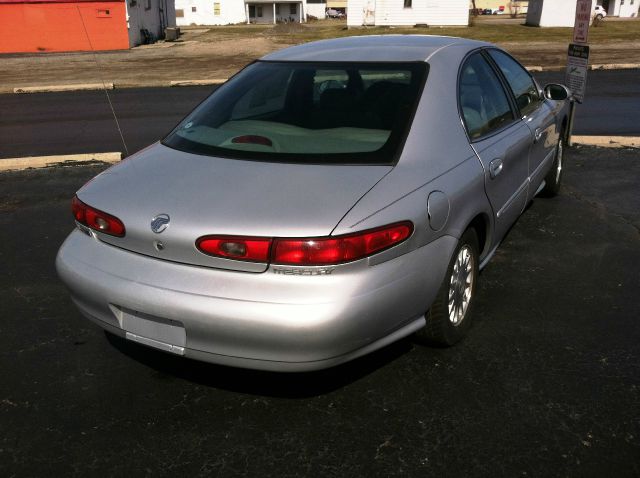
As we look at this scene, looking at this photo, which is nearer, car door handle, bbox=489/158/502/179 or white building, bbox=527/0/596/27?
car door handle, bbox=489/158/502/179

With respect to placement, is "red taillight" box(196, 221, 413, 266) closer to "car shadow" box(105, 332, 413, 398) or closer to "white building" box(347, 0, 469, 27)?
"car shadow" box(105, 332, 413, 398)

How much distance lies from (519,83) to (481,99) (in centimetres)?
110

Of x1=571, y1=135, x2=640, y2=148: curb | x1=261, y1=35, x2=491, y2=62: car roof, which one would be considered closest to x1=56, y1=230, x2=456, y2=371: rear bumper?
x1=261, y1=35, x2=491, y2=62: car roof

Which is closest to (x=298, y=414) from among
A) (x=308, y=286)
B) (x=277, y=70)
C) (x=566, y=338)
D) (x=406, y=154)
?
(x=308, y=286)

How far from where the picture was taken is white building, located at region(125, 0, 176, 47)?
3497cm

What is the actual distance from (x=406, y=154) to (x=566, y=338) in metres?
1.53

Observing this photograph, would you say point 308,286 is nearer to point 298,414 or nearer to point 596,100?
point 298,414

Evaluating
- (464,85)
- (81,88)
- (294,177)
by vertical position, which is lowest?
(81,88)

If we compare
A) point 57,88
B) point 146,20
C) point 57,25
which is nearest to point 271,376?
point 57,88

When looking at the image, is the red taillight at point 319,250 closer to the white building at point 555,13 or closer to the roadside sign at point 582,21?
the roadside sign at point 582,21

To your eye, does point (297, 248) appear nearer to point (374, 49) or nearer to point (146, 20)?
point (374, 49)

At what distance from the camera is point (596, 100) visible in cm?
1316

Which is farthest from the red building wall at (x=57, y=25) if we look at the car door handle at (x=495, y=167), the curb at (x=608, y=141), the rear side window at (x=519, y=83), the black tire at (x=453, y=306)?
the black tire at (x=453, y=306)

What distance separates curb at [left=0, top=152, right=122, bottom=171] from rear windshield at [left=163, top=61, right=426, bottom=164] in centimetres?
465
